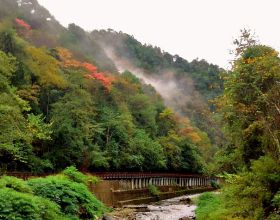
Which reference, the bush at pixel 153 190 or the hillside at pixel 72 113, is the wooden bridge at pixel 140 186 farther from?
the hillside at pixel 72 113

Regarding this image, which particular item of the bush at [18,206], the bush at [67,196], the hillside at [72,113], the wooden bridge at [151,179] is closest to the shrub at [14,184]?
the bush at [18,206]

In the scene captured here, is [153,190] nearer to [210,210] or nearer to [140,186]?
[140,186]

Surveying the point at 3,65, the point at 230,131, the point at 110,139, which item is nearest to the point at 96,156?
the point at 110,139

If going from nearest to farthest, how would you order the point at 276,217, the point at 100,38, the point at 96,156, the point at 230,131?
the point at 276,217 → the point at 230,131 → the point at 96,156 → the point at 100,38

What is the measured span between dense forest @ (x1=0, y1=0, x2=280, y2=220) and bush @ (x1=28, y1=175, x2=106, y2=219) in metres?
0.06

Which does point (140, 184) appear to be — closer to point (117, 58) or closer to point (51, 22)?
point (51, 22)

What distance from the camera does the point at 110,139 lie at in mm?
53531

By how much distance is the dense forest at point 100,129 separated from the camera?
20.4 meters

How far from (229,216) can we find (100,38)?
345 ft

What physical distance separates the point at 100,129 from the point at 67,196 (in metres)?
25.8

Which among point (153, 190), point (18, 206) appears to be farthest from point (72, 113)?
point (18, 206)

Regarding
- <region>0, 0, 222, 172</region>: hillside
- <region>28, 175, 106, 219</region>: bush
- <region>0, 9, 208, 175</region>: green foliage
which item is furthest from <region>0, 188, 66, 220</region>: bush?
<region>0, 9, 208, 175</region>: green foliage

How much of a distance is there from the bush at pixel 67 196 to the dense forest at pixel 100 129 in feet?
0.20

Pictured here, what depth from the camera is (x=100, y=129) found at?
49188 mm
